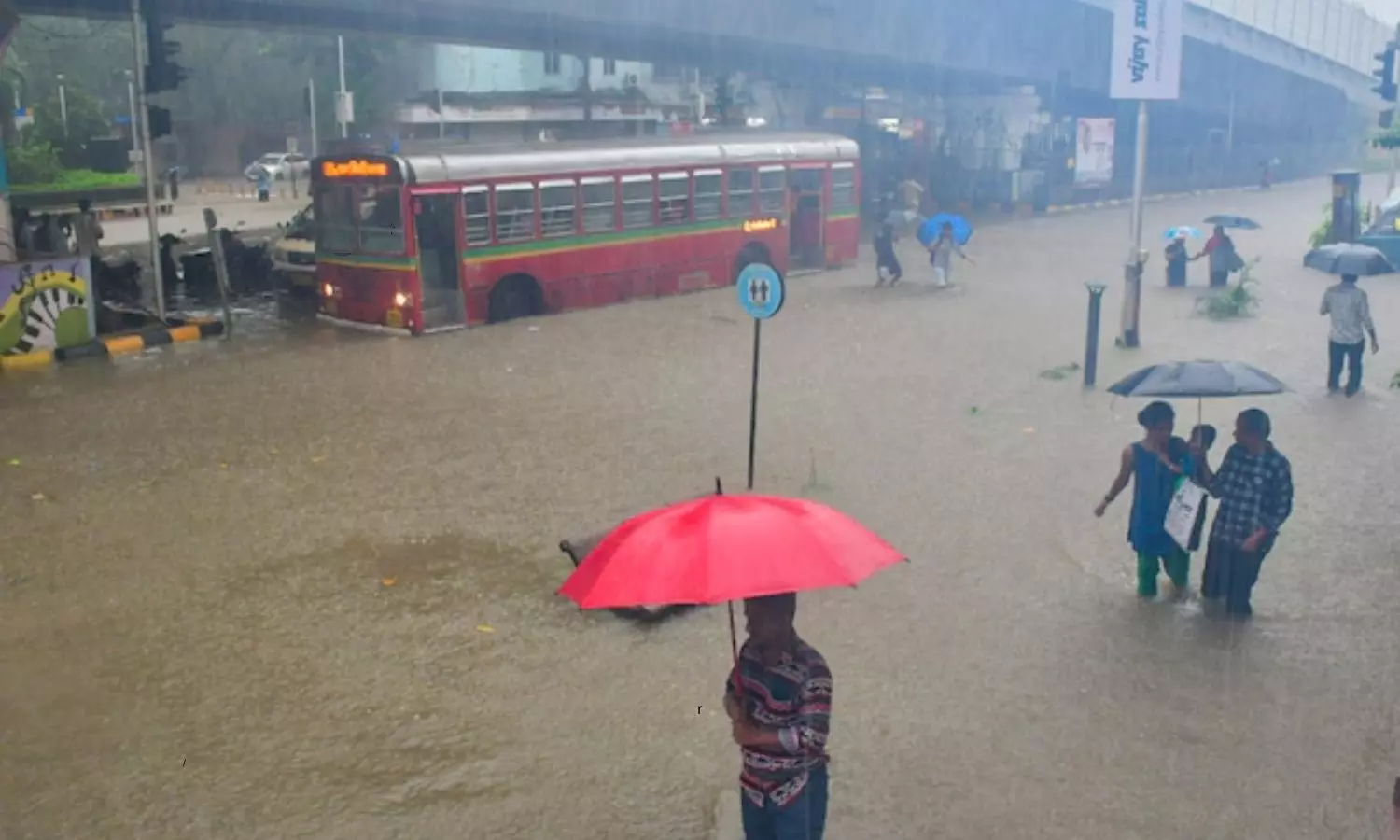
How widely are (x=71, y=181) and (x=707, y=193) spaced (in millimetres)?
20946

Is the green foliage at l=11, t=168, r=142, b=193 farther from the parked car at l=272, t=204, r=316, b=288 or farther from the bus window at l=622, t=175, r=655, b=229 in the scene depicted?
the bus window at l=622, t=175, r=655, b=229

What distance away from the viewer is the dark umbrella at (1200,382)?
25.2 ft

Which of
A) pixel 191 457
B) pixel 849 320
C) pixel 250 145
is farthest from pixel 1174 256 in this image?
pixel 250 145

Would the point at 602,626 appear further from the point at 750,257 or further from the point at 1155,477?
the point at 750,257

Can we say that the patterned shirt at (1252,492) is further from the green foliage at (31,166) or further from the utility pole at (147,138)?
the green foliage at (31,166)

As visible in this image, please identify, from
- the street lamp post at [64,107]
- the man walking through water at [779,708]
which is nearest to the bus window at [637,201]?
the man walking through water at [779,708]

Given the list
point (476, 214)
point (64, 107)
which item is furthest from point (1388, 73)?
point (64, 107)

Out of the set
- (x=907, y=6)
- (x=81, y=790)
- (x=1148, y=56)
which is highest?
(x=907, y=6)

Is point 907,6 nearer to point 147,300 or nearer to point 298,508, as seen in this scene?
point 147,300

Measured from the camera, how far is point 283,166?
58.8 metres

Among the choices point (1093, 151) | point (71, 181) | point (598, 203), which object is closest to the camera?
point (598, 203)

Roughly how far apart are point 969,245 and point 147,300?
63.5ft

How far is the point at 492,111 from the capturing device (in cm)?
5169

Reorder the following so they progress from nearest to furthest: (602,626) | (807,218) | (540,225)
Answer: (602,626) < (540,225) < (807,218)
